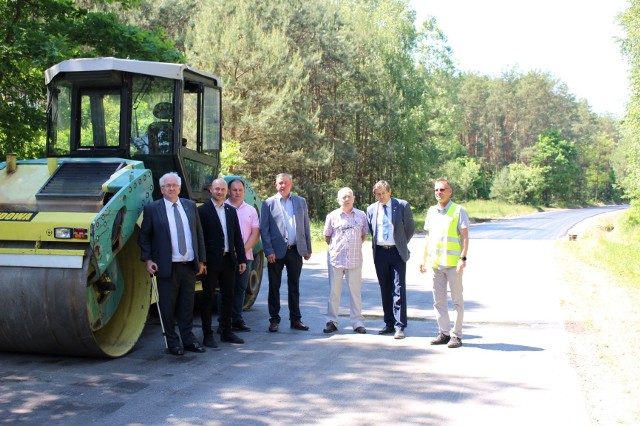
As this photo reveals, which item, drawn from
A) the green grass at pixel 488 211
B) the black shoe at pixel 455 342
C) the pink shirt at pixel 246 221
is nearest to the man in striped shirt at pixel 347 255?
the pink shirt at pixel 246 221

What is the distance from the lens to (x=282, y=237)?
9.41 metres

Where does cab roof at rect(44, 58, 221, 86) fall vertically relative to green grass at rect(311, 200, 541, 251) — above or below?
above

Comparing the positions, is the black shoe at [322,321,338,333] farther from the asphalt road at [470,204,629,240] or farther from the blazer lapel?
the asphalt road at [470,204,629,240]

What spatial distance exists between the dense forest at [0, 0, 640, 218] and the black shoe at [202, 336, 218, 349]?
713 cm

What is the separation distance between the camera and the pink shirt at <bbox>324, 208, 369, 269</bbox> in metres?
9.26

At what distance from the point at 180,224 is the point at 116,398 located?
2.23m

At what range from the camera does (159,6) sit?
38594 millimetres

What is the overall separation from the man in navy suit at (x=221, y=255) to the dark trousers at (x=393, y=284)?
1.67 metres

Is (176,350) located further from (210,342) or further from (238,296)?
(238,296)

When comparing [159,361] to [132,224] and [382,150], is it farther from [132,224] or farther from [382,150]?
[382,150]

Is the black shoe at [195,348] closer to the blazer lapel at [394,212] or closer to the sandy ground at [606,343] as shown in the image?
the blazer lapel at [394,212]

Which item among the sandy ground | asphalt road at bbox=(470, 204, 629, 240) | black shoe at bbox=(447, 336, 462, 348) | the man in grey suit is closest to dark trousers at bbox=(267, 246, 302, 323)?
the man in grey suit

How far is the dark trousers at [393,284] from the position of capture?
8.95 metres

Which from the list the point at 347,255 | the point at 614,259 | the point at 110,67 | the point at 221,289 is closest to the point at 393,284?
the point at 347,255
